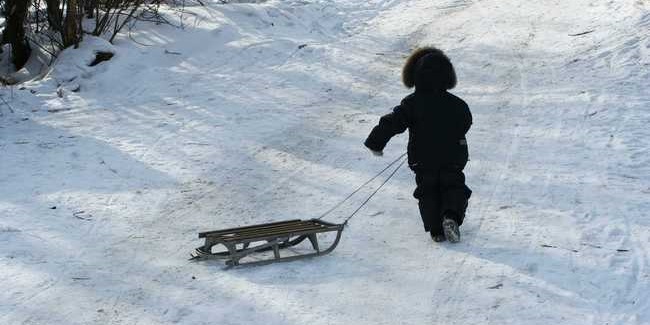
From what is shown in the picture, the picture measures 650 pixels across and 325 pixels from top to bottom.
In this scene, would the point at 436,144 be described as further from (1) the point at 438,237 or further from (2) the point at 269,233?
(2) the point at 269,233

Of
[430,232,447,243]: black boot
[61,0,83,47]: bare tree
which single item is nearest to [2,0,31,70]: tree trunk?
[61,0,83,47]: bare tree

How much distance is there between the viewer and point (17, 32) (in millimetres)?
11141

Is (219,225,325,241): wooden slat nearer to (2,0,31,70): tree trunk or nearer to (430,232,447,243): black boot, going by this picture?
(430,232,447,243): black boot

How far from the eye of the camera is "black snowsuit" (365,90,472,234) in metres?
5.75

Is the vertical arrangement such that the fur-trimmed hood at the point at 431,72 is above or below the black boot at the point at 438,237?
above

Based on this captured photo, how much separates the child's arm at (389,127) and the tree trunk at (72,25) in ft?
20.9

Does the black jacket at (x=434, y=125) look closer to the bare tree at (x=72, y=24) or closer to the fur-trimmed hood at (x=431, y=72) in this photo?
the fur-trimmed hood at (x=431, y=72)

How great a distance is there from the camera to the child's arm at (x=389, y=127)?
5.86 meters

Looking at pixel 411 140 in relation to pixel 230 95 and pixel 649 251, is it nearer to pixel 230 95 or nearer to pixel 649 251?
pixel 649 251

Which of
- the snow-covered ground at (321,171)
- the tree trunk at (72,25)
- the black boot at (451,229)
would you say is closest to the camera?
the snow-covered ground at (321,171)

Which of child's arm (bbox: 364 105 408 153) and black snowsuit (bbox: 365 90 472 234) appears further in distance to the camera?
child's arm (bbox: 364 105 408 153)

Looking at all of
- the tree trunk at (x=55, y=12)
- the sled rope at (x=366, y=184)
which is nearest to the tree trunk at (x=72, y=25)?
the tree trunk at (x=55, y=12)

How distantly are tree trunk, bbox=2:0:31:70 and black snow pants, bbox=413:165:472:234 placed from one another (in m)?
7.25

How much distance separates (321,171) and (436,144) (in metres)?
1.84
